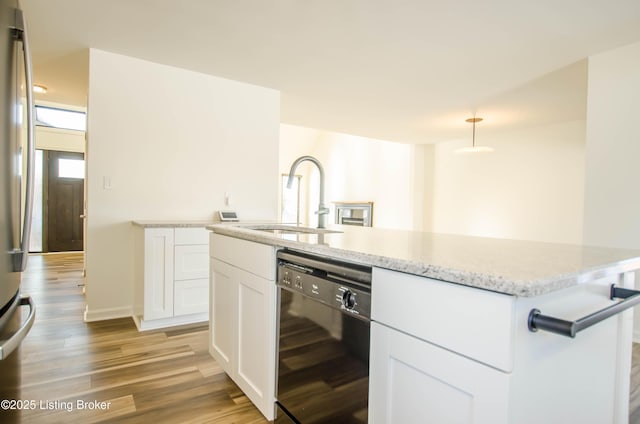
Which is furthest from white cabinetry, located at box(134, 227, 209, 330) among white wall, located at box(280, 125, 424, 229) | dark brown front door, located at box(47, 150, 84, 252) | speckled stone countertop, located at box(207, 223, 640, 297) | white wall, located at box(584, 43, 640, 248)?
dark brown front door, located at box(47, 150, 84, 252)

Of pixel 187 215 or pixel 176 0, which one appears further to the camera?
pixel 187 215

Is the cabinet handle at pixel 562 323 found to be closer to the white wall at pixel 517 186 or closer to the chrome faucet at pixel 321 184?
the chrome faucet at pixel 321 184

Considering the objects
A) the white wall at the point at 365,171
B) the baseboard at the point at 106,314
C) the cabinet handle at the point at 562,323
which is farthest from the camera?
the white wall at the point at 365,171

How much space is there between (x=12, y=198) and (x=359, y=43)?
2.51 meters

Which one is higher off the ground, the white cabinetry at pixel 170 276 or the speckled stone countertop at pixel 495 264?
the speckled stone countertop at pixel 495 264

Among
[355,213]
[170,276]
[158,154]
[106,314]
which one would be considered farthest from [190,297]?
[355,213]

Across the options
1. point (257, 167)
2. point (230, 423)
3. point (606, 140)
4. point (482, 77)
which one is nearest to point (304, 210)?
point (257, 167)

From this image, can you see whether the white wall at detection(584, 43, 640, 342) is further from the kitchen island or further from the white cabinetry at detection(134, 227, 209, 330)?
the white cabinetry at detection(134, 227, 209, 330)

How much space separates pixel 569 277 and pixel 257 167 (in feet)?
11.0

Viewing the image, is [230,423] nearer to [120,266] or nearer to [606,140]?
[120,266]

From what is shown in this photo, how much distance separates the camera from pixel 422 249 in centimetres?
114

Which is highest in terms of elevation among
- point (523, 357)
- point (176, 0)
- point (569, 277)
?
point (176, 0)

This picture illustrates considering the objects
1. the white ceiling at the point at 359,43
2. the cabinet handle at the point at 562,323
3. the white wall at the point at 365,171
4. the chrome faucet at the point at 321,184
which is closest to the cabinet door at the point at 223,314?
the chrome faucet at the point at 321,184

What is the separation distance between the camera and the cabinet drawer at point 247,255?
1515 millimetres
